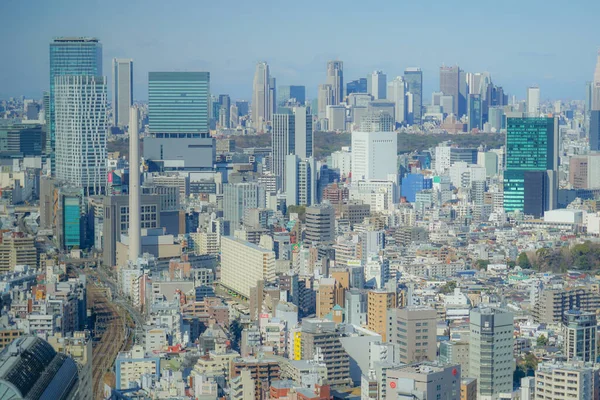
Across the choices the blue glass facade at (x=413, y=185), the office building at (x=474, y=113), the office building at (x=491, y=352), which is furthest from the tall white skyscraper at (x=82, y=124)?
the office building at (x=474, y=113)

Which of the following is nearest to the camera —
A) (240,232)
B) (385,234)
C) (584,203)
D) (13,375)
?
(13,375)

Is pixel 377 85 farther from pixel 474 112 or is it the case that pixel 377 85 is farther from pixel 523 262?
pixel 523 262

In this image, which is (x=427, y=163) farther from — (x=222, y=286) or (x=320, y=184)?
(x=222, y=286)

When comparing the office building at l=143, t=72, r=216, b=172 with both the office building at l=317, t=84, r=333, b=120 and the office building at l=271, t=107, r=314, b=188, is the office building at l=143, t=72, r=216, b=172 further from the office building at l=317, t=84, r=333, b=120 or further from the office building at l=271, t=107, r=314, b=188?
the office building at l=317, t=84, r=333, b=120

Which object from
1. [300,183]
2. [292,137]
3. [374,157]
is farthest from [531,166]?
[292,137]

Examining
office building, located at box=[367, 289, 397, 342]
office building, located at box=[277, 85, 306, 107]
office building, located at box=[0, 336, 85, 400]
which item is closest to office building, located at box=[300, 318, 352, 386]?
office building, located at box=[367, 289, 397, 342]

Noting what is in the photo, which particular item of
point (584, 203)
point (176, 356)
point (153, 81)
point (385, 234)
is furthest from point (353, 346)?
point (153, 81)
